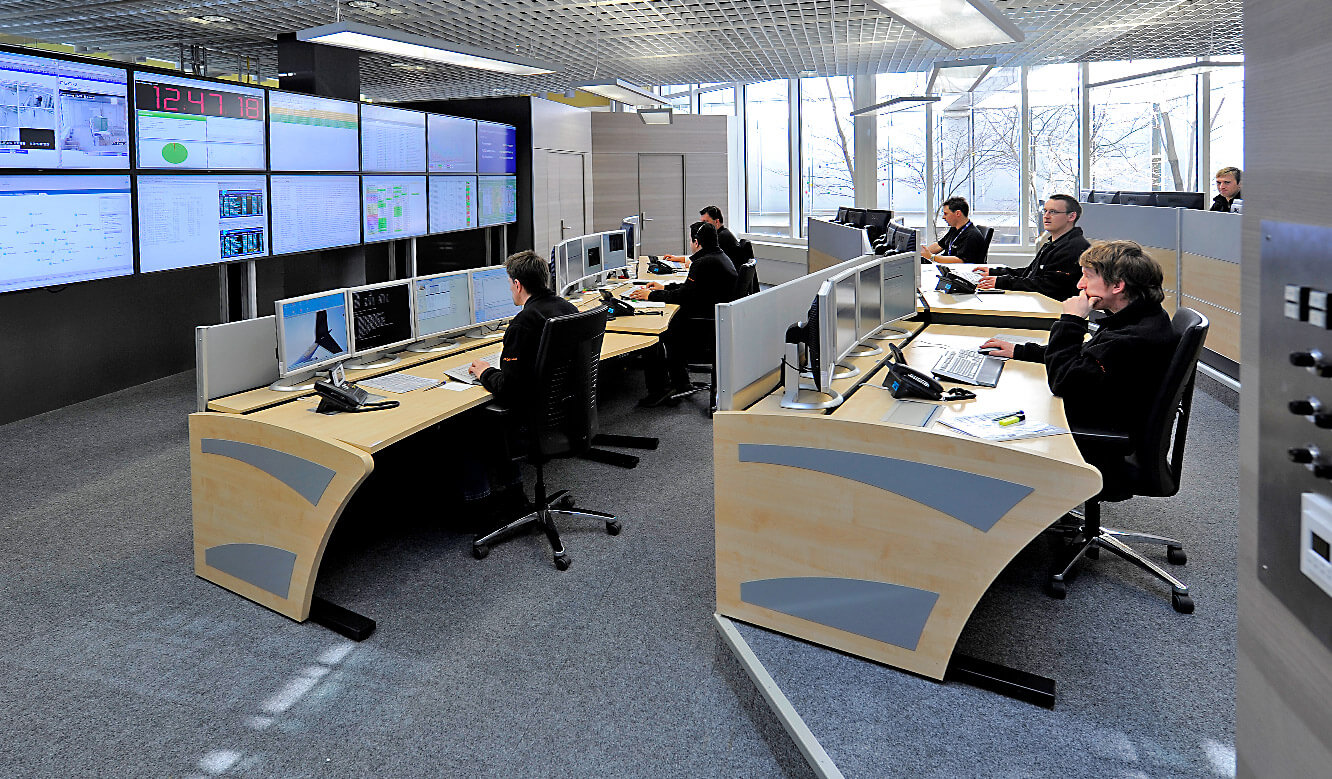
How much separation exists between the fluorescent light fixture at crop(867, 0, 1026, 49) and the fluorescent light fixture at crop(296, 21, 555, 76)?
252 centimetres

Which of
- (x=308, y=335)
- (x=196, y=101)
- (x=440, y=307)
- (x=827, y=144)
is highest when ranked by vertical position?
(x=827, y=144)

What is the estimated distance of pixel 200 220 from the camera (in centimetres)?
479

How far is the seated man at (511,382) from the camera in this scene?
361 cm

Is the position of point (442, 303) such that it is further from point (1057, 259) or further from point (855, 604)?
point (1057, 259)

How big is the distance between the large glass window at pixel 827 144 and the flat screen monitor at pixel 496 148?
4206 mm

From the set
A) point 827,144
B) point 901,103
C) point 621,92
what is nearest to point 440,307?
point 621,92

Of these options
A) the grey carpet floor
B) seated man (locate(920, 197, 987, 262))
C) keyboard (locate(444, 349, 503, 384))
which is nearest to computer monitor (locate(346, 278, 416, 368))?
keyboard (locate(444, 349, 503, 384))

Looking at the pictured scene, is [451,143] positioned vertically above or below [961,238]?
above

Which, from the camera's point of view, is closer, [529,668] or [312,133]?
[529,668]

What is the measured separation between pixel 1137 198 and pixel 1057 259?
2.80 metres

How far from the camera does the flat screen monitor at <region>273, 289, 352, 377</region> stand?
11.8 feet

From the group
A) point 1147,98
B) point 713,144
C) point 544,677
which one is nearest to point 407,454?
point 544,677

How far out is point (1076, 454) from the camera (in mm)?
2480

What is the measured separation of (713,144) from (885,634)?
938 cm
